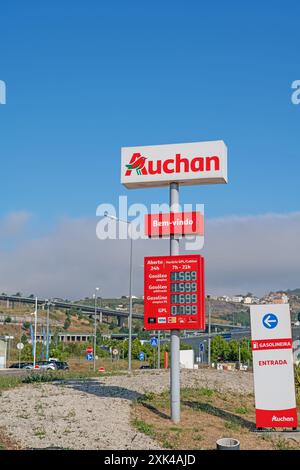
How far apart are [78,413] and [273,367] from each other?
230 inches

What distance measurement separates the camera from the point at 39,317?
568 feet

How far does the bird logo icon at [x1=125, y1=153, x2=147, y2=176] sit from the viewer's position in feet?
64.2

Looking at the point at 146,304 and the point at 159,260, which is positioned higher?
the point at 159,260

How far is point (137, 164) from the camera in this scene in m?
19.7

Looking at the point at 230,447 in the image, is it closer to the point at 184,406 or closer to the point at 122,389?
the point at 184,406

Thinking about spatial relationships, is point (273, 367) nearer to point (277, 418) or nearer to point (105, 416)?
point (277, 418)

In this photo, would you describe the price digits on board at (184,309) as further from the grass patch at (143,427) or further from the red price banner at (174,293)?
the grass patch at (143,427)

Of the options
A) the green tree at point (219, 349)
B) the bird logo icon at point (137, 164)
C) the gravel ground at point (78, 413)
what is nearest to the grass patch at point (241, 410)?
the gravel ground at point (78, 413)

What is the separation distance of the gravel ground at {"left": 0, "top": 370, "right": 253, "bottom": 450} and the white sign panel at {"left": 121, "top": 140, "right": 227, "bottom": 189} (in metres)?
7.36

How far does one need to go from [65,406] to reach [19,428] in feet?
11.5

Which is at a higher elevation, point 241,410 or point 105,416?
point 105,416

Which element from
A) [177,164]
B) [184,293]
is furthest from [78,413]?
[177,164]
